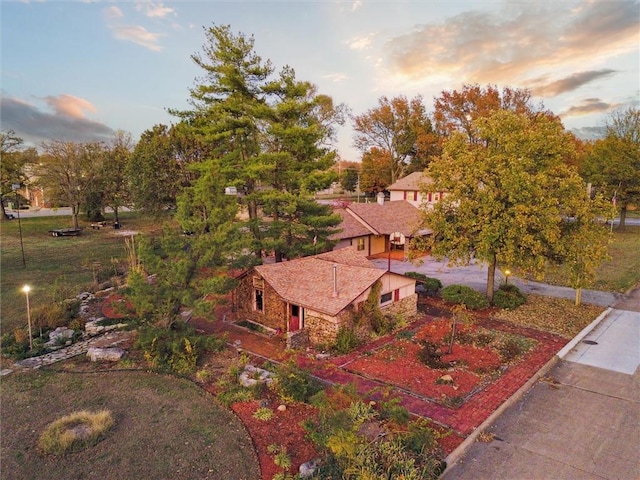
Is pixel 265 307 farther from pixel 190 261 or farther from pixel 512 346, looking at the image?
pixel 512 346

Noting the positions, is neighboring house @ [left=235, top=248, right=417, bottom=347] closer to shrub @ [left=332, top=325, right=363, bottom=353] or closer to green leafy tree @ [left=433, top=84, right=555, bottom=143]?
shrub @ [left=332, top=325, right=363, bottom=353]

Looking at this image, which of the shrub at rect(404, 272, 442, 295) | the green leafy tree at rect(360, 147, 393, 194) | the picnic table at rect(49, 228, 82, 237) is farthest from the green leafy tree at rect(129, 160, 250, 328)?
the green leafy tree at rect(360, 147, 393, 194)

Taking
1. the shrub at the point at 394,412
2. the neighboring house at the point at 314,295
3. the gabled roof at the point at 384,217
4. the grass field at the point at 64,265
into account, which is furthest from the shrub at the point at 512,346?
the gabled roof at the point at 384,217

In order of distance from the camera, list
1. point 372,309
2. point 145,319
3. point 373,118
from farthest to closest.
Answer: point 373,118 < point 372,309 < point 145,319

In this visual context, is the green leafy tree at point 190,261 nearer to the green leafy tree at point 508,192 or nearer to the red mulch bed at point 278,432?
the red mulch bed at point 278,432

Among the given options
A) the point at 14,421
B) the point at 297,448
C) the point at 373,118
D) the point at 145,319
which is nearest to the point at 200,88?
the point at 145,319

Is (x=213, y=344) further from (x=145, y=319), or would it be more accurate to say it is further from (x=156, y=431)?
(x=156, y=431)

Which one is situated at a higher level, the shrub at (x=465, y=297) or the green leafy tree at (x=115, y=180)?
the green leafy tree at (x=115, y=180)
